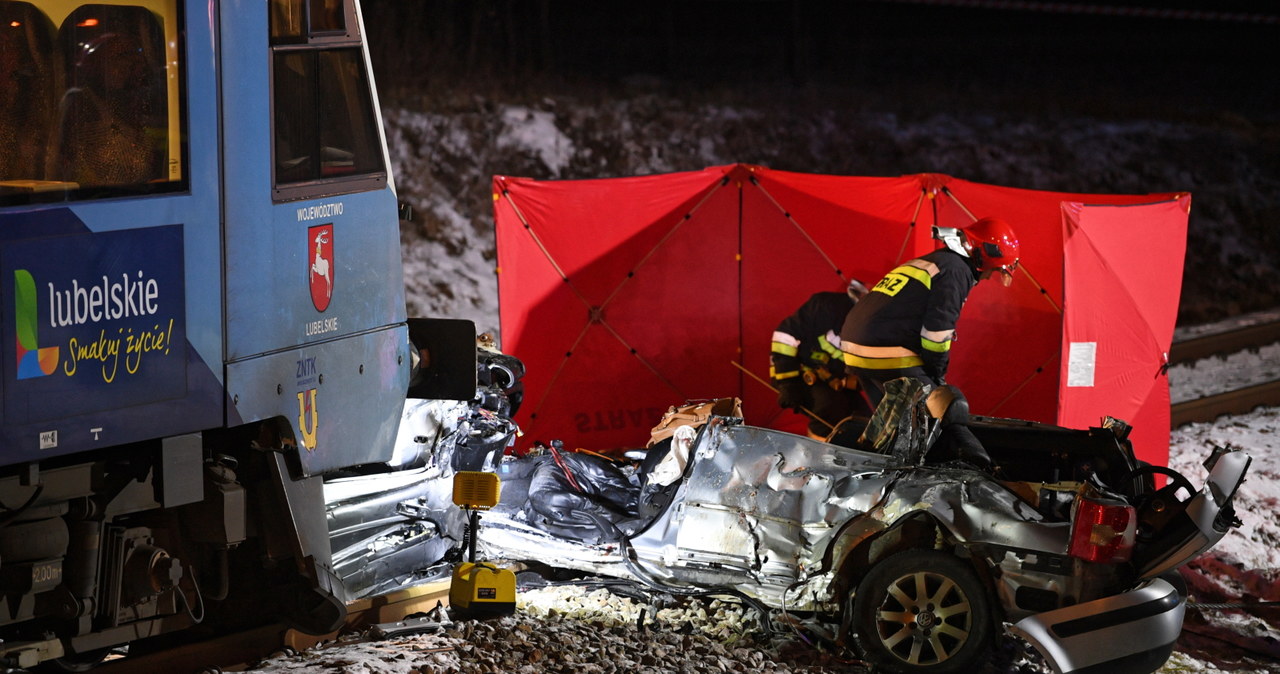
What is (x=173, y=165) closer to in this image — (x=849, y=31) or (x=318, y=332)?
(x=318, y=332)

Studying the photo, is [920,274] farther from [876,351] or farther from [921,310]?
[876,351]

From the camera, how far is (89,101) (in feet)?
17.1

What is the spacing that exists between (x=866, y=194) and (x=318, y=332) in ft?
19.3

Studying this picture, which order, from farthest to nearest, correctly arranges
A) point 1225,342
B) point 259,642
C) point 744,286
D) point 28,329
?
1. point 1225,342
2. point 744,286
3. point 259,642
4. point 28,329

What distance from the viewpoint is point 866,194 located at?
35.6 ft

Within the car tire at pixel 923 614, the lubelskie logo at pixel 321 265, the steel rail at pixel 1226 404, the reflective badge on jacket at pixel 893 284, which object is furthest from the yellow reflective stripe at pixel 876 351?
the steel rail at pixel 1226 404

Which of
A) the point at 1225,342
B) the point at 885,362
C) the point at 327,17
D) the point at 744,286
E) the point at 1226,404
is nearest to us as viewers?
the point at 327,17

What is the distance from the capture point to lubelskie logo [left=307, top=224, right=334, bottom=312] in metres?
6.05

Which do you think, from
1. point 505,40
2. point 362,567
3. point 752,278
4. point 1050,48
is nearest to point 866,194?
point 752,278

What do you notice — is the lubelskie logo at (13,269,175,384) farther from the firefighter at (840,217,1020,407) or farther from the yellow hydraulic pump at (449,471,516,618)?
the firefighter at (840,217,1020,407)

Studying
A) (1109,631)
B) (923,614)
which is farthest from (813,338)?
(1109,631)

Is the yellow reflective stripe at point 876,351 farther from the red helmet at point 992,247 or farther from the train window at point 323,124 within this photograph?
the train window at point 323,124

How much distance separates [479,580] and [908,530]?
2136 millimetres

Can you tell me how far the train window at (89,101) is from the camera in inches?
197
